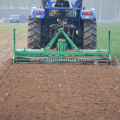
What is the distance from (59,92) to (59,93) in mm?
71

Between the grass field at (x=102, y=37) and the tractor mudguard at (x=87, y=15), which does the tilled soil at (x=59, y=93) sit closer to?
the tractor mudguard at (x=87, y=15)

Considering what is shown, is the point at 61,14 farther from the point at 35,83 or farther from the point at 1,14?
the point at 1,14

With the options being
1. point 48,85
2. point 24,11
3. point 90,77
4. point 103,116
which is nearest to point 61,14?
point 90,77

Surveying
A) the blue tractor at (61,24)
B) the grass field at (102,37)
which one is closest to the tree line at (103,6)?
the grass field at (102,37)

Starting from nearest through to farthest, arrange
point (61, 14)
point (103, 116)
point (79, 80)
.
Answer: point (103, 116) < point (79, 80) < point (61, 14)

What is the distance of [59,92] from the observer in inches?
240

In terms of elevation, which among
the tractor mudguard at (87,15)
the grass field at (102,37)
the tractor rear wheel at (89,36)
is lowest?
the grass field at (102,37)

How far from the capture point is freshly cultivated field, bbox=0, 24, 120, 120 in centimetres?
491

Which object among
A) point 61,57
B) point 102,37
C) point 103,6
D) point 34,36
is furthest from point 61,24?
point 103,6

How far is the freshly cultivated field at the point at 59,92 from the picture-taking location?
4.91m

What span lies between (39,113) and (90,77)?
2815 mm

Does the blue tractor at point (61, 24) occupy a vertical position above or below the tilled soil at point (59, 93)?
above

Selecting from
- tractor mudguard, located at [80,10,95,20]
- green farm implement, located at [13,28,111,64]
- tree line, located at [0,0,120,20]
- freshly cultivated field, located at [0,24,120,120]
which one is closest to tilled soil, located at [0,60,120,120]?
freshly cultivated field, located at [0,24,120,120]

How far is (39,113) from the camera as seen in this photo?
4902 mm
